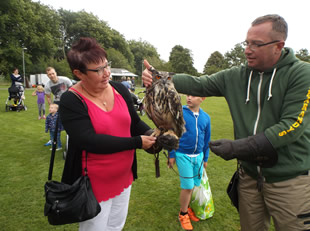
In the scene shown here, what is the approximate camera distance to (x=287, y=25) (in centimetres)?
174

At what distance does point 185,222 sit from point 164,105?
7.21ft

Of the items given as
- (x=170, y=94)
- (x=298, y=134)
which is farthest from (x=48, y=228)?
(x=298, y=134)

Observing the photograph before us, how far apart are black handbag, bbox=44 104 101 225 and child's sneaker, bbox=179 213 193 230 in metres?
1.87

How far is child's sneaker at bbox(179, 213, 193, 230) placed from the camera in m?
3.09

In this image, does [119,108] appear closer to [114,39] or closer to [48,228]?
[48,228]

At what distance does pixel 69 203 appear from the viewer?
1666 mm

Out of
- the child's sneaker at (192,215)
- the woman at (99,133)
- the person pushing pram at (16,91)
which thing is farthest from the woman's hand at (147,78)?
the person pushing pram at (16,91)

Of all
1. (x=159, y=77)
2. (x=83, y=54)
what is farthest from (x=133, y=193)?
(x=83, y=54)

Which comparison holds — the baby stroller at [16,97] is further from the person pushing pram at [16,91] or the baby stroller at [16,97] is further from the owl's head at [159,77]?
the owl's head at [159,77]

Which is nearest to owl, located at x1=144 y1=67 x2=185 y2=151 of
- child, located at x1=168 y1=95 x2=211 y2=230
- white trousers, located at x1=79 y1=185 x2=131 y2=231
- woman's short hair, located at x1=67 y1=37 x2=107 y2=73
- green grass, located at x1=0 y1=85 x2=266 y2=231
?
woman's short hair, located at x1=67 y1=37 x2=107 y2=73

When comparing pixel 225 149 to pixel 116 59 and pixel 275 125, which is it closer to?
pixel 275 125

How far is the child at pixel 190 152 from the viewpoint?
3.04 metres

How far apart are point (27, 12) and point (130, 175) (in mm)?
37121

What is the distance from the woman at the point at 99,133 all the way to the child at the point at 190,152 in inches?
45.6
